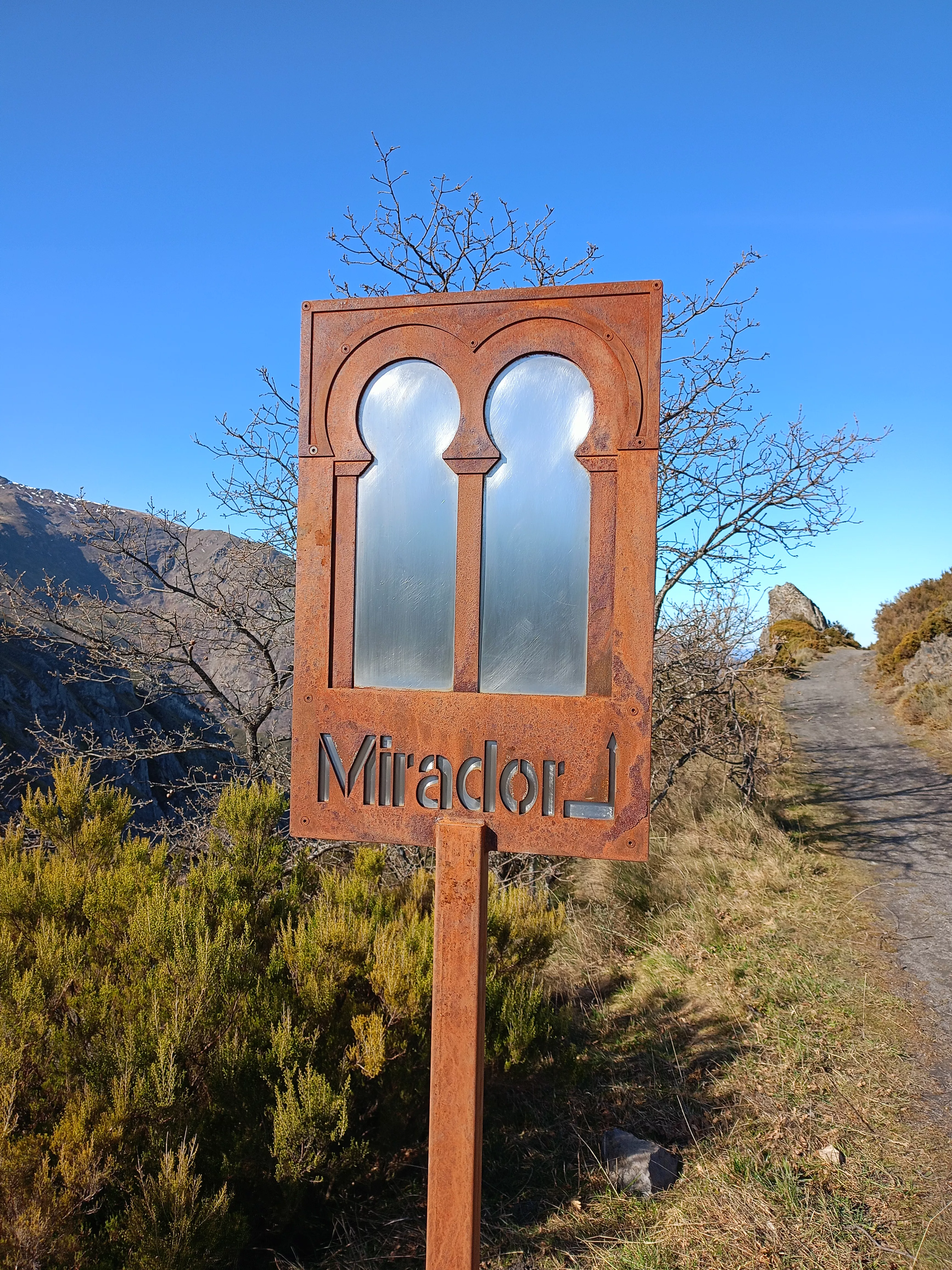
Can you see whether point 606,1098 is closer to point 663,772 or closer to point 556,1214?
point 556,1214

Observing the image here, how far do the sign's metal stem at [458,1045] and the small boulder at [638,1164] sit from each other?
1493 millimetres

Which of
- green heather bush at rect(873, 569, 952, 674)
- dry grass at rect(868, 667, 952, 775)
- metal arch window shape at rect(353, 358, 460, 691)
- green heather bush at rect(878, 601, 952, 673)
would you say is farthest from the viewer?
green heather bush at rect(873, 569, 952, 674)

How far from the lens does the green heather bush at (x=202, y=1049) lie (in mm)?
2146

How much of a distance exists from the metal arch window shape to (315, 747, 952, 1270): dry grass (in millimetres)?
2118

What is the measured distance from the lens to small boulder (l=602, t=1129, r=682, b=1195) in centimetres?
291

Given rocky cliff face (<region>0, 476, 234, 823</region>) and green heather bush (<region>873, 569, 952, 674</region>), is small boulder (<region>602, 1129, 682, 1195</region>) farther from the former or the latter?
green heather bush (<region>873, 569, 952, 674</region>)

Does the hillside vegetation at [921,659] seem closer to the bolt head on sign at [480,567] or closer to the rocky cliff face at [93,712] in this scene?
the rocky cliff face at [93,712]

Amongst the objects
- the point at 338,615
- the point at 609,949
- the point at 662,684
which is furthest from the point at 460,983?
the point at 662,684

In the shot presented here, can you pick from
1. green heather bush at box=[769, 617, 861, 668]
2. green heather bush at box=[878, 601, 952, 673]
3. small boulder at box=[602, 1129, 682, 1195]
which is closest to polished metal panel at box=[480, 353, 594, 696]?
small boulder at box=[602, 1129, 682, 1195]

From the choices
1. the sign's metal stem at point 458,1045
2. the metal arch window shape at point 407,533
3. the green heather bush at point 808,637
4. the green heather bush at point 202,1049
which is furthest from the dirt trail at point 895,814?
the green heather bush at point 808,637

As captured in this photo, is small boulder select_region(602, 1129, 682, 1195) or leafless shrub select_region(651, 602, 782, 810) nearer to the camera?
small boulder select_region(602, 1129, 682, 1195)

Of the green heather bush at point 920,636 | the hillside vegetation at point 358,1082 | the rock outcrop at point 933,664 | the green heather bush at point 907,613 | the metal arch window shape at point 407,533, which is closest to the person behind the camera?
the metal arch window shape at point 407,533

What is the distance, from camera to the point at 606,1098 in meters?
3.59

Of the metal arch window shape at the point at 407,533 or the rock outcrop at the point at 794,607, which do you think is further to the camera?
the rock outcrop at the point at 794,607
